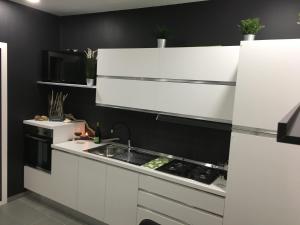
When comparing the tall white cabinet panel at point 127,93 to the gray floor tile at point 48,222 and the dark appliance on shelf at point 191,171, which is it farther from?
the gray floor tile at point 48,222

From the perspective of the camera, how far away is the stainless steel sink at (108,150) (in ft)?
9.34

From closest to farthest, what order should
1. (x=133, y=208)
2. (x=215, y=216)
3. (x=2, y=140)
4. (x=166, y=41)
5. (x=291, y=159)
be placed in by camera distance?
1. (x=291, y=159)
2. (x=215, y=216)
3. (x=133, y=208)
4. (x=166, y=41)
5. (x=2, y=140)

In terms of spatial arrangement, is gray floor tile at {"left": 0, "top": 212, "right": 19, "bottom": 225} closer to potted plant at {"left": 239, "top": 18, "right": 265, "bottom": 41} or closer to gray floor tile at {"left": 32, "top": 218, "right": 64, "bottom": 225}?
gray floor tile at {"left": 32, "top": 218, "right": 64, "bottom": 225}

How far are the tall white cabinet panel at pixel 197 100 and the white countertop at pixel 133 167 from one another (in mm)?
592

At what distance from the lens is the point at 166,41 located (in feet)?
9.17

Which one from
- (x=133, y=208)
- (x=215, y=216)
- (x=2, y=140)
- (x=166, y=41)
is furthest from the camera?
(x=2, y=140)

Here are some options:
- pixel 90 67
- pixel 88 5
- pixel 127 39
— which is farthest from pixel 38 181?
pixel 88 5

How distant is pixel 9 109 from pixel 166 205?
7.54 feet

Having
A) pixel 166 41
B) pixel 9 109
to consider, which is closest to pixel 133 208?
pixel 166 41

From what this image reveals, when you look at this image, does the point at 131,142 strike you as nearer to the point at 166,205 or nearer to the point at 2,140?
the point at 166,205

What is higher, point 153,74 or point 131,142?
point 153,74

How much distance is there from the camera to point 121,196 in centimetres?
257

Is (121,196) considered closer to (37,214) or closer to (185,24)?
(37,214)

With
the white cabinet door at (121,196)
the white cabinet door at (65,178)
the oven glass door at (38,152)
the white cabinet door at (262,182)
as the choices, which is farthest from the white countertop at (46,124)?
the white cabinet door at (262,182)
